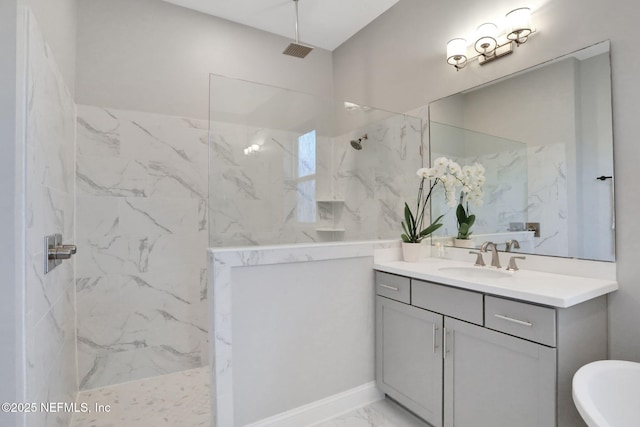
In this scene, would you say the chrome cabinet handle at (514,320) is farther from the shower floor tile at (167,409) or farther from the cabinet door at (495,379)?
the shower floor tile at (167,409)

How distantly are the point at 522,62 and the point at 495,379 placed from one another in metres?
1.72

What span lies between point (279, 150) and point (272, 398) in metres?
1.55

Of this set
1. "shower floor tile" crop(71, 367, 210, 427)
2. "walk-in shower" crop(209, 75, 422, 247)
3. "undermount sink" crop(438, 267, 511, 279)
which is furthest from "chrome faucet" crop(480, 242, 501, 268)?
"shower floor tile" crop(71, 367, 210, 427)

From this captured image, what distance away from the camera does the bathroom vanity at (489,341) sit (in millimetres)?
1232

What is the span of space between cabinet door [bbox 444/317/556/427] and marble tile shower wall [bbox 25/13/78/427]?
1725mm

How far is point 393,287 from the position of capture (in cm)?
194

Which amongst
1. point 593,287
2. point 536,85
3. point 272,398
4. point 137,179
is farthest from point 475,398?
point 137,179

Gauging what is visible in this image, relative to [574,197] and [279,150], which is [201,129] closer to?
[279,150]

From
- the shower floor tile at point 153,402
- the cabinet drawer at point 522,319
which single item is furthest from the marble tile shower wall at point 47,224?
the cabinet drawer at point 522,319

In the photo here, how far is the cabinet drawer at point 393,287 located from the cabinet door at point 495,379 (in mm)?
287

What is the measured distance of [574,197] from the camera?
1607 mm

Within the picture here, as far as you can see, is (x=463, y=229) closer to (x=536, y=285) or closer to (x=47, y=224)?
(x=536, y=285)

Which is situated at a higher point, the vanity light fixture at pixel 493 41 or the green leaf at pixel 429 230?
the vanity light fixture at pixel 493 41

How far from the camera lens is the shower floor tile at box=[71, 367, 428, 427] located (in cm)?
188
